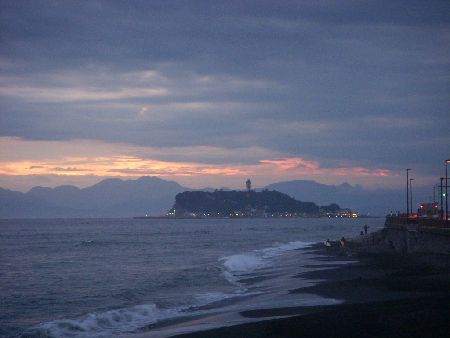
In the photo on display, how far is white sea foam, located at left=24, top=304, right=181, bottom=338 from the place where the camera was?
1962cm

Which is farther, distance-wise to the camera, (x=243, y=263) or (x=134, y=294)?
(x=243, y=263)

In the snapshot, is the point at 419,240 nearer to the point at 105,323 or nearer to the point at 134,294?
the point at 134,294

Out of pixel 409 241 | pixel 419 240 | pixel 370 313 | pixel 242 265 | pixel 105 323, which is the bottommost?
pixel 105 323

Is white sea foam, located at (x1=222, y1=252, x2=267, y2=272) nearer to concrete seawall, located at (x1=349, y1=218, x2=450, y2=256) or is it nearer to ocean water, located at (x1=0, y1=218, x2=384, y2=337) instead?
ocean water, located at (x1=0, y1=218, x2=384, y2=337)

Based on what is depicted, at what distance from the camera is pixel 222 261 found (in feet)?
155

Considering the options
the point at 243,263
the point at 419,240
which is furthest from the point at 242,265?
the point at 419,240

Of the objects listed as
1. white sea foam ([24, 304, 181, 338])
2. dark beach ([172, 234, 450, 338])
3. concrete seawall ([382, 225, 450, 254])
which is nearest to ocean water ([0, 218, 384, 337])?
white sea foam ([24, 304, 181, 338])

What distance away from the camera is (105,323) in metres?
21.4

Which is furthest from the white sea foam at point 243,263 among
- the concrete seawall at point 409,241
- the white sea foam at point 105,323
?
the white sea foam at point 105,323

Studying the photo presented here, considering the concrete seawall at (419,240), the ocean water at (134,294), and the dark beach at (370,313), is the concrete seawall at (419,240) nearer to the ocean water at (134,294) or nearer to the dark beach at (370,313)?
the ocean water at (134,294)

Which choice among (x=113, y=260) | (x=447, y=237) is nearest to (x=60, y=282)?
(x=113, y=260)

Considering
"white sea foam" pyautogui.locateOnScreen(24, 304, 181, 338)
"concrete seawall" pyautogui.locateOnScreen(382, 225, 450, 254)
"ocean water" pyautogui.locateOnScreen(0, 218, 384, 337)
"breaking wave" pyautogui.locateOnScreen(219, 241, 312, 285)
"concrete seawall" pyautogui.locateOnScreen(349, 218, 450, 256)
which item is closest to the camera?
"white sea foam" pyautogui.locateOnScreen(24, 304, 181, 338)

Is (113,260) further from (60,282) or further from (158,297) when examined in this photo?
(158,297)

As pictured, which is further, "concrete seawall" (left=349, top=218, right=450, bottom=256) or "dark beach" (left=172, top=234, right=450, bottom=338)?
"concrete seawall" (left=349, top=218, right=450, bottom=256)
